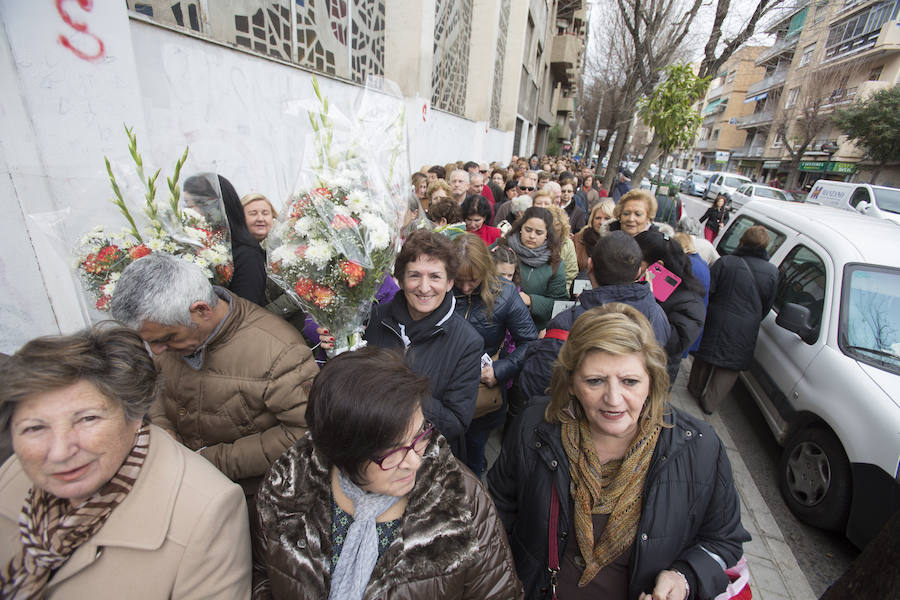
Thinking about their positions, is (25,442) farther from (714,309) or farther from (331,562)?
(714,309)

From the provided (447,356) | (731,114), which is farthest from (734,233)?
(731,114)

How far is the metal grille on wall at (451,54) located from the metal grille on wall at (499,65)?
2.54m

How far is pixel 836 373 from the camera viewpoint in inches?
120

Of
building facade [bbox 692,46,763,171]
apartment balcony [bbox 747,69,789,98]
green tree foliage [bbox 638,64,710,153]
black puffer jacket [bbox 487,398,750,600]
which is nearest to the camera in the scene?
black puffer jacket [bbox 487,398,750,600]

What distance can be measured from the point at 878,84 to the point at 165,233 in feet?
122

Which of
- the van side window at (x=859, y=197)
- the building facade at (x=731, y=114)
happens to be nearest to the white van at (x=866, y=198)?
the van side window at (x=859, y=197)

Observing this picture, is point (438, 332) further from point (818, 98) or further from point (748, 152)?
point (748, 152)

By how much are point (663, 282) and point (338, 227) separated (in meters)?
2.59

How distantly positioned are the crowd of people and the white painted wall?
2.34 ft

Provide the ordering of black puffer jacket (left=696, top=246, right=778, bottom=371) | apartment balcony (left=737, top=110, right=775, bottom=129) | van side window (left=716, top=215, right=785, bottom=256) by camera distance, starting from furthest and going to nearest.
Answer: apartment balcony (left=737, top=110, right=775, bottom=129) < van side window (left=716, top=215, right=785, bottom=256) < black puffer jacket (left=696, top=246, right=778, bottom=371)

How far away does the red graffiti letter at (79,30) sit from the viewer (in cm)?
261

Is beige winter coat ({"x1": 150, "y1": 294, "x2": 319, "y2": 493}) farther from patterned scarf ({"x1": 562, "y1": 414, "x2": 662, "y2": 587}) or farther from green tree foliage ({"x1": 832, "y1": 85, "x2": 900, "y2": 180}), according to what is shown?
green tree foliage ({"x1": 832, "y1": 85, "x2": 900, "y2": 180})

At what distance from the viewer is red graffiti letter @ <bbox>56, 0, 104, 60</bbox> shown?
261 centimetres

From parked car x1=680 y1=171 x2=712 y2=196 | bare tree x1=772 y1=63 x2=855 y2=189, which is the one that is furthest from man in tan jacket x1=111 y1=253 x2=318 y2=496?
bare tree x1=772 y1=63 x2=855 y2=189
